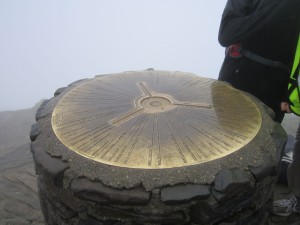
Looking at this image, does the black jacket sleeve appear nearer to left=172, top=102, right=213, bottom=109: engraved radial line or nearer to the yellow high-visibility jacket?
the yellow high-visibility jacket

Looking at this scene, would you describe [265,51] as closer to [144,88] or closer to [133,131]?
[144,88]

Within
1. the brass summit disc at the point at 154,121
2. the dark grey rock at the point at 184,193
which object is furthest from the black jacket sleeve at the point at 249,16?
the dark grey rock at the point at 184,193

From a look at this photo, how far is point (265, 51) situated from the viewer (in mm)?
2682

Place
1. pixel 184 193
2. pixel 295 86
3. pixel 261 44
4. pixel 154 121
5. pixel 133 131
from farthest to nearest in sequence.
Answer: pixel 261 44 < pixel 295 86 < pixel 154 121 < pixel 133 131 < pixel 184 193

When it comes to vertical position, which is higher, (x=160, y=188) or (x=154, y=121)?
(x=154, y=121)

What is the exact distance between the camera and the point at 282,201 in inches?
111

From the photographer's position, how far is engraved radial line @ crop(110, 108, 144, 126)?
7.16 ft

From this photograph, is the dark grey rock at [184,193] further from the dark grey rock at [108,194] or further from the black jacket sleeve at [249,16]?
the black jacket sleeve at [249,16]

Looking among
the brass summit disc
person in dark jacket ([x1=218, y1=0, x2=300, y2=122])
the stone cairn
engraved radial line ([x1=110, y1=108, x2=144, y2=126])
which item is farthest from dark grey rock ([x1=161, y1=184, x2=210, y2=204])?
person in dark jacket ([x1=218, y1=0, x2=300, y2=122])

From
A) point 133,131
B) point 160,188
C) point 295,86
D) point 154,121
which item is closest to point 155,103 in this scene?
point 154,121

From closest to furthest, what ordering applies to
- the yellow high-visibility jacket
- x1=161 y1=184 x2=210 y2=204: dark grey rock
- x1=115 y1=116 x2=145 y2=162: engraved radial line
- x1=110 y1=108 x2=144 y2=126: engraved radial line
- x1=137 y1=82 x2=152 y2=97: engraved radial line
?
x1=161 y1=184 x2=210 y2=204: dark grey rock, x1=115 y1=116 x2=145 y2=162: engraved radial line, x1=110 y1=108 x2=144 y2=126: engraved radial line, the yellow high-visibility jacket, x1=137 y1=82 x2=152 y2=97: engraved radial line

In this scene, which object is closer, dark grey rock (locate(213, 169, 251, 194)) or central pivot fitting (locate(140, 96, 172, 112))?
dark grey rock (locate(213, 169, 251, 194))

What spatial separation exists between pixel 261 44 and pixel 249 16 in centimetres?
33

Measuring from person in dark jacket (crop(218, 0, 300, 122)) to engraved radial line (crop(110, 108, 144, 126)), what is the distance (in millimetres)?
935
